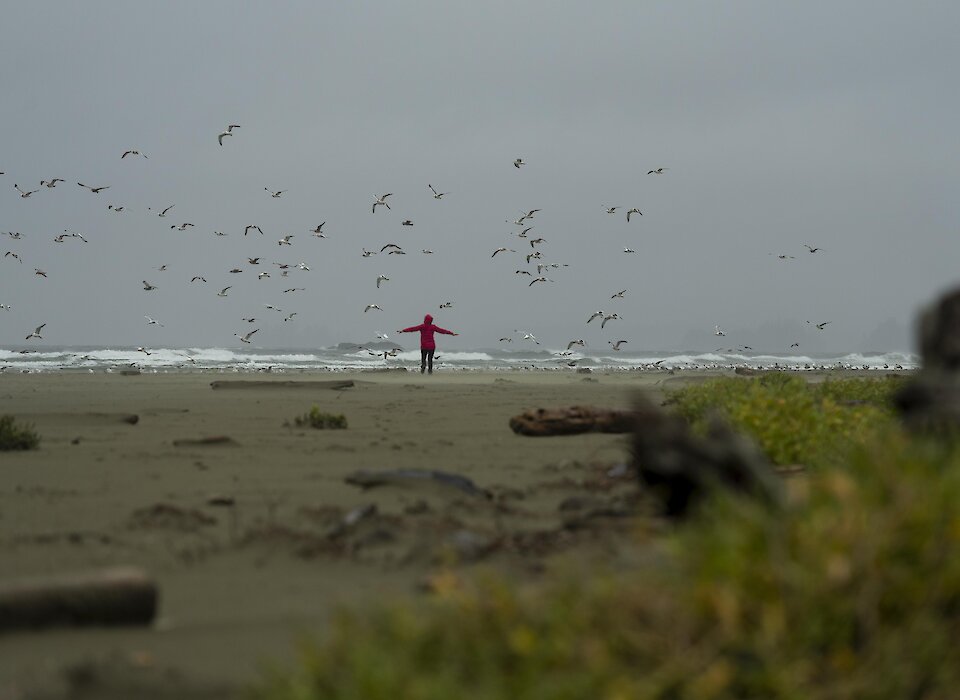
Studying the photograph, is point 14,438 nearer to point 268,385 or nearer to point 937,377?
point 937,377

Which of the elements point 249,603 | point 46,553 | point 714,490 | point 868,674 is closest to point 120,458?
point 46,553

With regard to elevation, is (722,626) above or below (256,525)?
above

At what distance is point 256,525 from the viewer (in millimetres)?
5582

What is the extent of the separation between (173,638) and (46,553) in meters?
1.67

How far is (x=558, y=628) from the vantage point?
2617 mm

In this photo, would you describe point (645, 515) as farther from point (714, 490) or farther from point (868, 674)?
point (868, 674)

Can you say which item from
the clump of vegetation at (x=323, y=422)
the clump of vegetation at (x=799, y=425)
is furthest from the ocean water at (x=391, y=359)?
the clump of vegetation at (x=799, y=425)

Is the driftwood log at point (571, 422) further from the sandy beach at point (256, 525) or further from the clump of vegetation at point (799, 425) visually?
the clump of vegetation at point (799, 425)

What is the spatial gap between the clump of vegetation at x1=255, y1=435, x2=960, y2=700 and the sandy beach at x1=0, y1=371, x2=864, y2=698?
0.51 m

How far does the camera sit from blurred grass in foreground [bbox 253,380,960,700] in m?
2.46

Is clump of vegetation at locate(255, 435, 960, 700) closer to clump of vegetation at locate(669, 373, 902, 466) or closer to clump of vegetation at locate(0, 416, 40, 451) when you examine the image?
clump of vegetation at locate(669, 373, 902, 466)

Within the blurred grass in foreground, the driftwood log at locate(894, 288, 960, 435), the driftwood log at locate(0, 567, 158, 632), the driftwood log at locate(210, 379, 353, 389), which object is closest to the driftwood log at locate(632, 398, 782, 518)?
the blurred grass in foreground

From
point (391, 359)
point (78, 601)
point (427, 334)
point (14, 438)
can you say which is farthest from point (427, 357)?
point (78, 601)

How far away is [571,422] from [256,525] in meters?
5.17
